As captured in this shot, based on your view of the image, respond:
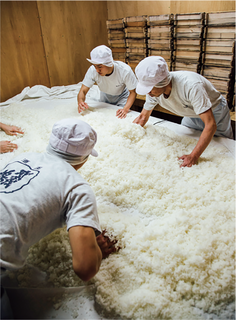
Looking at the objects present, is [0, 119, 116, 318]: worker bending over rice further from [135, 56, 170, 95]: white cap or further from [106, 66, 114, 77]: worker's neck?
[106, 66, 114, 77]: worker's neck

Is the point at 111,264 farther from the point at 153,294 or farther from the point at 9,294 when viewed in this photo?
the point at 9,294

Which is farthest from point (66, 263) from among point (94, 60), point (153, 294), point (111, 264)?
point (94, 60)

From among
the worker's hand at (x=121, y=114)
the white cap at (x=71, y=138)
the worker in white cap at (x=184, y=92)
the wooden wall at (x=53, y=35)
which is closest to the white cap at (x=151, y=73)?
the worker in white cap at (x=184, y=92)

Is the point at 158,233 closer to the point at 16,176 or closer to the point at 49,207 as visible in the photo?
the point at 49,207

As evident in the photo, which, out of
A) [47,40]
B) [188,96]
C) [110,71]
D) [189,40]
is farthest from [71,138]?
[47,40]

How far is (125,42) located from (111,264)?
3.31 metres

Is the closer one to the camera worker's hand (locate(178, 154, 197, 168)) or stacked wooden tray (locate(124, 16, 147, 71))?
worker's hand (locate(178, 154, 197, 168))

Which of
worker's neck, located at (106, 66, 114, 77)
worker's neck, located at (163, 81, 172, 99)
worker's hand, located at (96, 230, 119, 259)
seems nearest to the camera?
worker's hand, located at (96, 230, 119, 259)

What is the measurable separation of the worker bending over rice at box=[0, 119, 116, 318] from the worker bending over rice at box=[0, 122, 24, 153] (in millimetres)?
1077

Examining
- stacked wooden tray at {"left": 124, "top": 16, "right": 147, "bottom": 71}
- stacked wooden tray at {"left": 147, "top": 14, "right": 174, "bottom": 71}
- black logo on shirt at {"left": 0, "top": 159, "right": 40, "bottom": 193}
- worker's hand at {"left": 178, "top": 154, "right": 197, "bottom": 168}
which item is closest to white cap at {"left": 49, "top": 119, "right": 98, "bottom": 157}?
black logo on shirt at {"left": 0, "top": 159, "right": 40, "bottom": 193}

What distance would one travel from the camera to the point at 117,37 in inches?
139

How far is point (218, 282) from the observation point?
3.00 ft

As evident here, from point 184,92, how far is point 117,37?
7.57ft

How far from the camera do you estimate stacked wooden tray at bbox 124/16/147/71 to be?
122 inches
